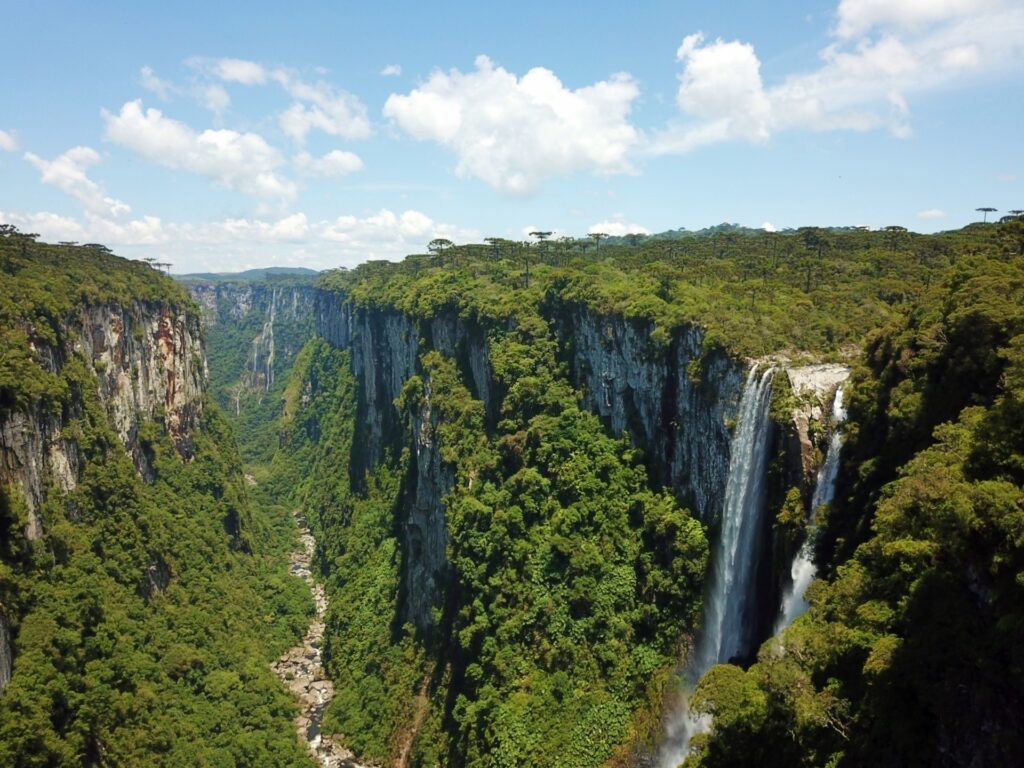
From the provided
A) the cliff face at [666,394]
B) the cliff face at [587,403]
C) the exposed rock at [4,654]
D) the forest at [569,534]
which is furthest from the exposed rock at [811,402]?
the exposed rock at [4,654]

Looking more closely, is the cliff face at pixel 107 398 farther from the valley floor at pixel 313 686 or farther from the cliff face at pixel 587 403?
the cliff face at pixel 587 403

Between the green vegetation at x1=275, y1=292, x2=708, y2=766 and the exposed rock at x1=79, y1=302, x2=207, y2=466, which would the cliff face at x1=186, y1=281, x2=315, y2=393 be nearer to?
the exposed rock at x1=79, y1=302, x2=207, y2=466

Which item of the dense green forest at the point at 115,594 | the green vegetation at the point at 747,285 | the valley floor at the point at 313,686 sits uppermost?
the green vegetation at the point at 747,285

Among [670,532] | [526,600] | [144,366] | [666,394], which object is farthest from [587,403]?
[144,366]

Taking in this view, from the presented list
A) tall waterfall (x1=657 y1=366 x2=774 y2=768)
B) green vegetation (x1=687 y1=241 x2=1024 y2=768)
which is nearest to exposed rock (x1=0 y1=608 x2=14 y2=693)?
tall waterfall (x1=657 y1=366 x2=774 y2=768)

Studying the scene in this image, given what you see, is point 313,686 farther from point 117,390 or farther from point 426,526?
point 117,390

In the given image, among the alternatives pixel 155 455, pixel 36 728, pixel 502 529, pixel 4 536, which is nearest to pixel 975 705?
pixel 502 529

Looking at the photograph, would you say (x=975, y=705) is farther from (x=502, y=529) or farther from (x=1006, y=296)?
(x=502, y=529)
